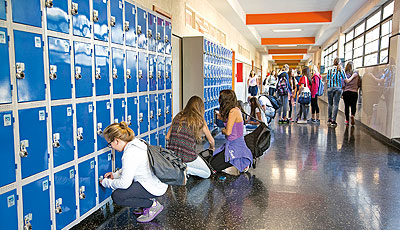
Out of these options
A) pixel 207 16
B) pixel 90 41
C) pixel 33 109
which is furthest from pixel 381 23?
pixel 33 109

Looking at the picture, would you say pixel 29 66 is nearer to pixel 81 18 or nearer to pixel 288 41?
pixel 81 18

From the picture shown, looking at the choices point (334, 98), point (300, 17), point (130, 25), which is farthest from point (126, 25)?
point (300, 17)

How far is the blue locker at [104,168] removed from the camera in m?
3.22

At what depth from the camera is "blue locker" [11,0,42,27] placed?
2188 millimetres

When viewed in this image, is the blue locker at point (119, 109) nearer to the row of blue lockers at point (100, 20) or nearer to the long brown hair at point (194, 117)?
the row of blue lockers at point (100, 20)

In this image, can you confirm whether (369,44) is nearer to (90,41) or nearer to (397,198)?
(397,198)

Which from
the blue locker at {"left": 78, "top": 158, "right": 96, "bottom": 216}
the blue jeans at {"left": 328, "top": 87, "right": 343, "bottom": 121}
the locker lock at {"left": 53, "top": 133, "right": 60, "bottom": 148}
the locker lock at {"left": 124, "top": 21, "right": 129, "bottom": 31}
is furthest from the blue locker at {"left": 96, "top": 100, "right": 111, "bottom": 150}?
the blue jeans at {"left": 328, "top": 87, "right": 343, "bottom": 121}

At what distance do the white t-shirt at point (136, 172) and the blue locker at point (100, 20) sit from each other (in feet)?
3.29

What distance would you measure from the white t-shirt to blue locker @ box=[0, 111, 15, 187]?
0.95 m

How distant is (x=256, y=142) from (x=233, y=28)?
10291 mm

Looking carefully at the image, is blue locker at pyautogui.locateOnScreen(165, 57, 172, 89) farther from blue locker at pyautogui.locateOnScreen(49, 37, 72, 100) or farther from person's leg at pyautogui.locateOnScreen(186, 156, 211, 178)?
blue locker at pyautogui.locateOnScreen(49, 37, 72, 100)

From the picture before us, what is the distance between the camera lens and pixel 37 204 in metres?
2.41

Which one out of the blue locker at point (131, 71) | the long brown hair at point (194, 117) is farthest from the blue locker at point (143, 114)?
the long brown hair at point (194, 117)

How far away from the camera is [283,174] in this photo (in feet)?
15.6
